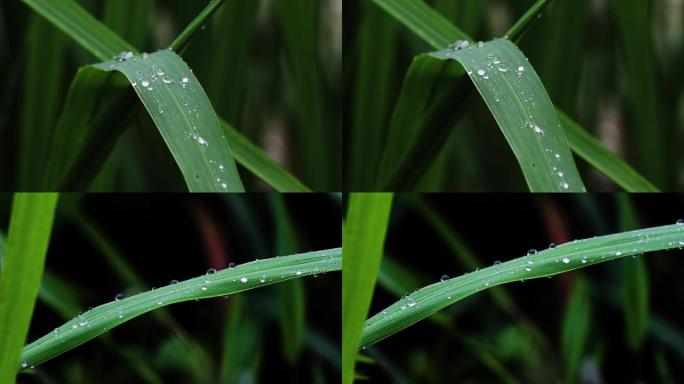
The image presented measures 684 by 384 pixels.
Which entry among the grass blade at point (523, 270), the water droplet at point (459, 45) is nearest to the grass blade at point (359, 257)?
the grass blade at point (523, 270)

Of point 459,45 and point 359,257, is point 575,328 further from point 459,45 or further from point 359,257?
point 459,45

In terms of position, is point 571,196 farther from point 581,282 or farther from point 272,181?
point 272,181

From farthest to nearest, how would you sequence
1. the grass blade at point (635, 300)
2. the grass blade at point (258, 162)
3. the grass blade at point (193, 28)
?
the grass blade at point (635, 300), the grass blade at point (258, 162), the grass blade at point (193, 28)

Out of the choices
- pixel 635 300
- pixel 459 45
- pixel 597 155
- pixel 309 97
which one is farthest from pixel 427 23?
pixel 635 300

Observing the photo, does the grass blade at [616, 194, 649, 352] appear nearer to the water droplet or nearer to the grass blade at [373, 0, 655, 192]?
the grass blade at [373, 0, 655, 192]

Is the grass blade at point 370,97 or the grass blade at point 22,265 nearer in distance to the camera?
the grass blade at point 22,265

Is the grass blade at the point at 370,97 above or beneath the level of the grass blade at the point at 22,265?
above

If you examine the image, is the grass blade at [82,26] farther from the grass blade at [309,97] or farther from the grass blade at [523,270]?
the grass blade at [523,270]

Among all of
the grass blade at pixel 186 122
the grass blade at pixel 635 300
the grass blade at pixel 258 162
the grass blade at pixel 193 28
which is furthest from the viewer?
the grass blade at pixel 635 300
